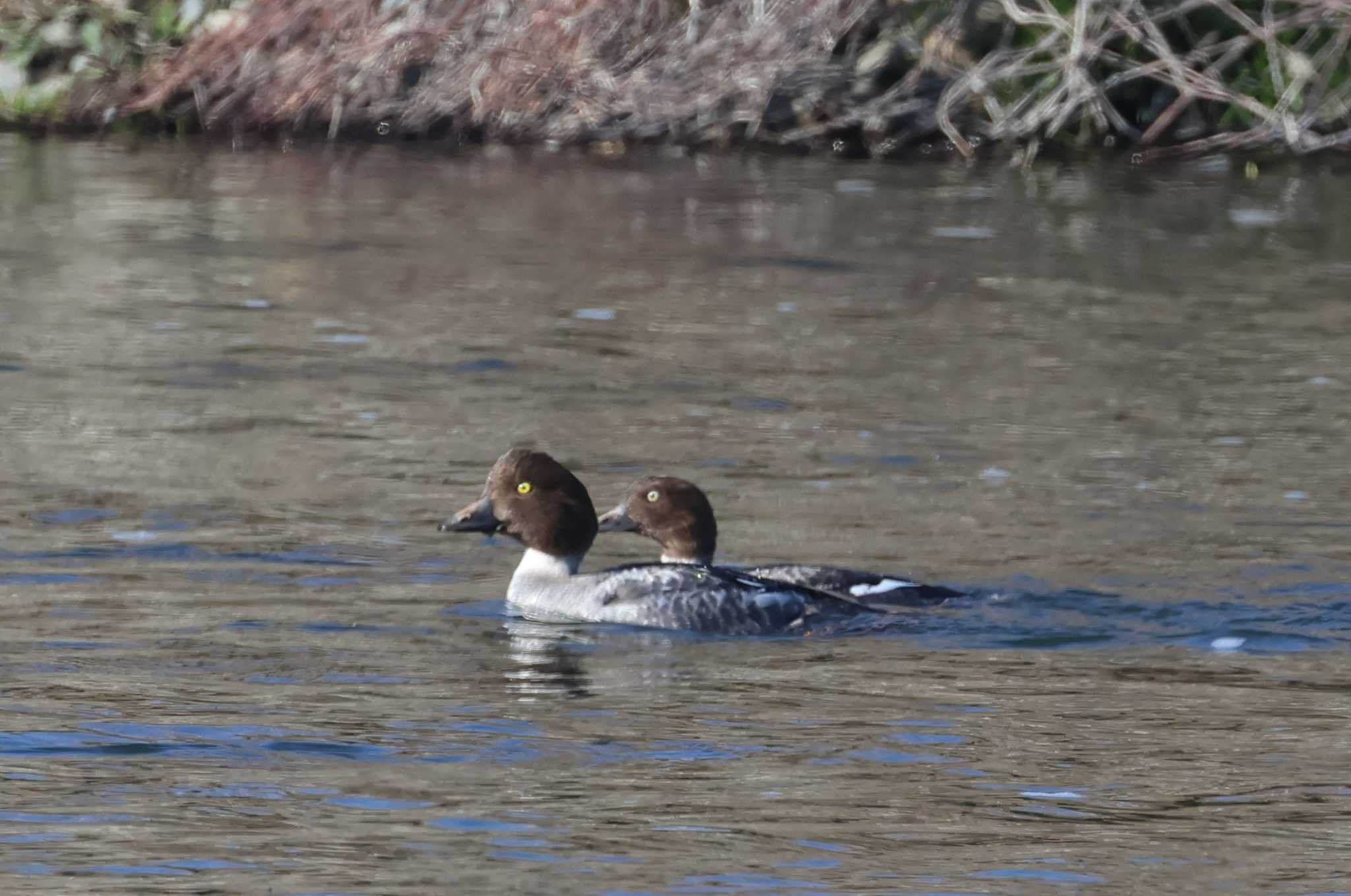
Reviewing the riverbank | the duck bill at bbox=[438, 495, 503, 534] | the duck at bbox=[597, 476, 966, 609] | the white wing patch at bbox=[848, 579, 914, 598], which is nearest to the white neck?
the duck bill at bbox=[438, 495, 503, 534]

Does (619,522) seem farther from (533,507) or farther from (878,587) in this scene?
(878,587)

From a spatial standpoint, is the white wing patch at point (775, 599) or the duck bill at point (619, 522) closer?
the white wing patch at point (775, 599)

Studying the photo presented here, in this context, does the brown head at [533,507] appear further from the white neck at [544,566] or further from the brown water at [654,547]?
the brown water at [654,547]

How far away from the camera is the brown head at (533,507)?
30.0 feet

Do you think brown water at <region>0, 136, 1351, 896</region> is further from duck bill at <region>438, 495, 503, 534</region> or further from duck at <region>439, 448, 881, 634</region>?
duck bill at <region>438, 495, 503, 534</region>

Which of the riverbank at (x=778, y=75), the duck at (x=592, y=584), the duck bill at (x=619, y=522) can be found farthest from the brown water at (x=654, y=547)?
the riverbank at (x=778, y=75)

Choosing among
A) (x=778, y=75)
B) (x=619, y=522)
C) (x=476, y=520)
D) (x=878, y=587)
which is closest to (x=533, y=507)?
(x=476, y=520)

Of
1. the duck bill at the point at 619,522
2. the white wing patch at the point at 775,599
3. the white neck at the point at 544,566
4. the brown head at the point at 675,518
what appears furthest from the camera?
the duck bill at the point at 619,522

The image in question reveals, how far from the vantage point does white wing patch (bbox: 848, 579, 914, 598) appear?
8602mm

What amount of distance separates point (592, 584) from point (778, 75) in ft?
41.4

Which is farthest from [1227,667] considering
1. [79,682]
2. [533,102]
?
[533,102]

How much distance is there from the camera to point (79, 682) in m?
7.53

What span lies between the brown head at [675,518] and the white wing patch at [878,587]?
757 millimetres

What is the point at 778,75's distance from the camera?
21.1m
